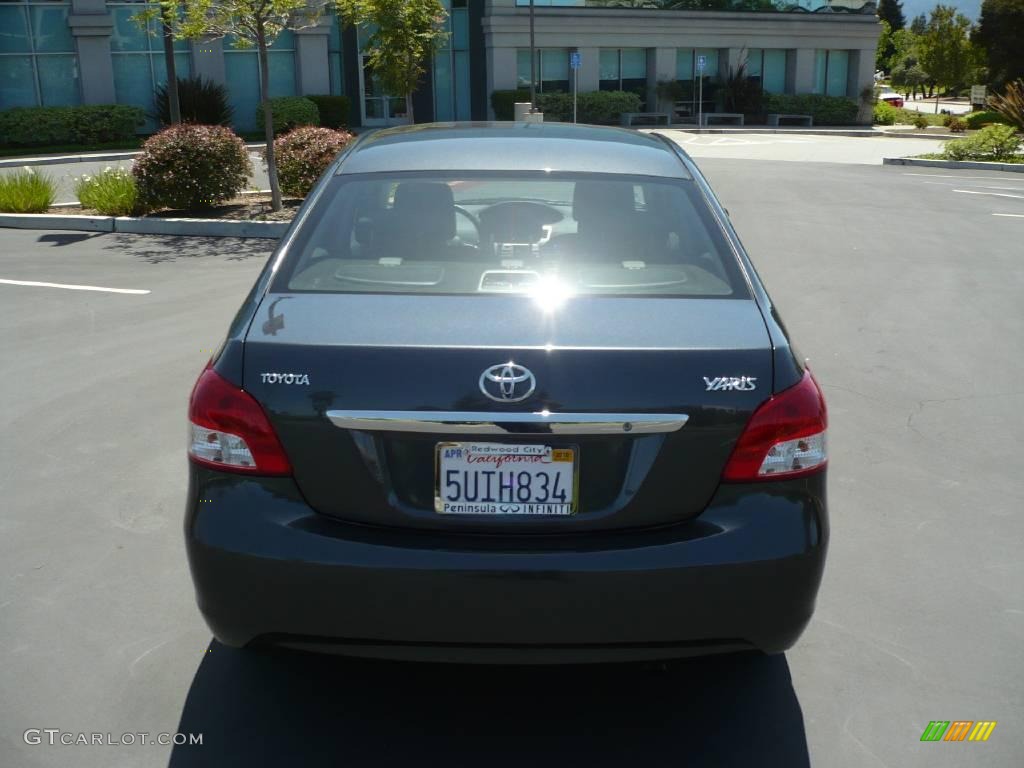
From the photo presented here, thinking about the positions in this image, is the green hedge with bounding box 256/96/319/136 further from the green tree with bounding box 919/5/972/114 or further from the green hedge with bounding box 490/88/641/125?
the green tree with bounding box 919/5/972/114

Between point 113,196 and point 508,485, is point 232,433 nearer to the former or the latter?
point 508,485

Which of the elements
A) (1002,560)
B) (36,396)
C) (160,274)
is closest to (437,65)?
(160,274)

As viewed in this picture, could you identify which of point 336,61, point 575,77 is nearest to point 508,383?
point 336,61

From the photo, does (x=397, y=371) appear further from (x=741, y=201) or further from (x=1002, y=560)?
(x=741, y=201)

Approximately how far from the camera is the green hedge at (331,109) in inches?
1394

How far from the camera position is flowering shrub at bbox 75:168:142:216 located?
15234mm

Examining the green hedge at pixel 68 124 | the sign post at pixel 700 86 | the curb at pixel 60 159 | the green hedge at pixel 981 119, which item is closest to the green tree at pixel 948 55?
the green hedge at pixel 981 119

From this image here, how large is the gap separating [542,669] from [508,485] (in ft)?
3.37

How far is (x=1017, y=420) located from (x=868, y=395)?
A: 88cm

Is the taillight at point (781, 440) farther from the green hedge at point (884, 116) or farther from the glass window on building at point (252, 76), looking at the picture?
the green hedge at point (884, 116)

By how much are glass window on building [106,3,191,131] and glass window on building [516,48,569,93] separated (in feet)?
45.7

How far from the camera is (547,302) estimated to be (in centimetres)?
325

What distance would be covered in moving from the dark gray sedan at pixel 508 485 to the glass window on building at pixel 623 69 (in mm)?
43553

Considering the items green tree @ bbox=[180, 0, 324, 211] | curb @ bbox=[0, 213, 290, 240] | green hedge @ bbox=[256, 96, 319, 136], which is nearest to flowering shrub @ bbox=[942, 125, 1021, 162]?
green tree @ bbox=[180, 0, 324, 211]
